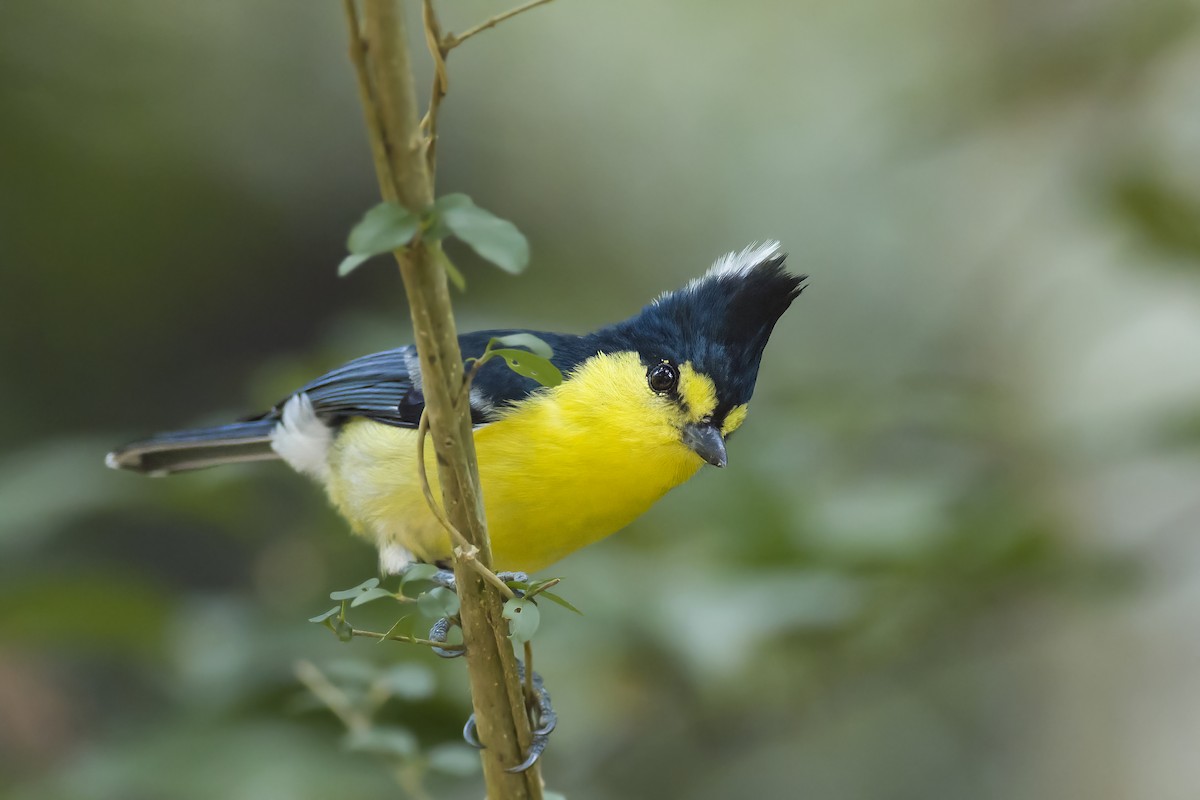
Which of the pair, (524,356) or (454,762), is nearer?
(524,356)

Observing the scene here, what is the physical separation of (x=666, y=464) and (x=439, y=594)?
2.86 ft

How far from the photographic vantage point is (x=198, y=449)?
2395 millimetres

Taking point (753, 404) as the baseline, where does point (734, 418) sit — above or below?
below

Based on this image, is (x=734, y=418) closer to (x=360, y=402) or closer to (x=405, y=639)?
(x=360, y=402)

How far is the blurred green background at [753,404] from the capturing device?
213 centimetres

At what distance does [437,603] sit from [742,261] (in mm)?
934

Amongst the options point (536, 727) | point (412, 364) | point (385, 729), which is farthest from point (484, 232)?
point (412, 364)

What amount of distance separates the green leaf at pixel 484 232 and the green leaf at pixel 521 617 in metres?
0.34

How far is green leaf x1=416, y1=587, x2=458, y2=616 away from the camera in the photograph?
1.10m

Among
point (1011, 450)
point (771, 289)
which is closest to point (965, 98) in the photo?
point (1011, 450)

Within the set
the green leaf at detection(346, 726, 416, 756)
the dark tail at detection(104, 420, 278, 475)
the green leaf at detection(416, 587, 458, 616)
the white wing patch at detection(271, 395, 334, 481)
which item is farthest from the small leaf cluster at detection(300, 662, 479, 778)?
the dark tail at detection(104, 420, 278, 475)

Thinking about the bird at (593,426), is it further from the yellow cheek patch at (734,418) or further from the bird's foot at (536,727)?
the bird's foot at (536,727)

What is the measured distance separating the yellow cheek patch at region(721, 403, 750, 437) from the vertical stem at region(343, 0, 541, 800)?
93 centimetres

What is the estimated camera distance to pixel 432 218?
0.84 meters
